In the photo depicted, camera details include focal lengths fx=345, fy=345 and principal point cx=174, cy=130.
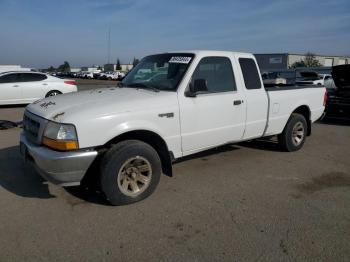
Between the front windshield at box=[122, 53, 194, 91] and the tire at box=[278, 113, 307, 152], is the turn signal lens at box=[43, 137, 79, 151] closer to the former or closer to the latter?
the front windshield at box=[122, 53, 194, 91]

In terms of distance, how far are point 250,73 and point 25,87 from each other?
34.4 feet

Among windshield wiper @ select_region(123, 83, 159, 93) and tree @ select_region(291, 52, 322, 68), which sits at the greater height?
tree @ select_region(291, 52, 322, 68)

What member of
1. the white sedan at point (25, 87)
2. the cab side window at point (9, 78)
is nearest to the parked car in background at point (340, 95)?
the white sedan at point (25, 87)

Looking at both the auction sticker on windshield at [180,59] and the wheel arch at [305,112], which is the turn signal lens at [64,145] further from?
the wheel arch at [305,112]

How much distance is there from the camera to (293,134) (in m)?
6.57

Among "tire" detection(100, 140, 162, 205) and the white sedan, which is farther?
the white sedan

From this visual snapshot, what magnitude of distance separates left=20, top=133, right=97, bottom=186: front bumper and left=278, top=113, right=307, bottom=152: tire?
394cm

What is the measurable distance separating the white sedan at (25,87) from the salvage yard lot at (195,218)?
8.32 metres

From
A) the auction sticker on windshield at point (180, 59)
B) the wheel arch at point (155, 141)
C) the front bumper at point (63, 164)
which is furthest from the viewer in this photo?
the auction sticker on windshield at point (180, 59)

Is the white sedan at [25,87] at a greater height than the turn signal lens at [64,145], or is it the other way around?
the white sedan at [25,87]

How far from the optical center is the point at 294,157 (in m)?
6.29

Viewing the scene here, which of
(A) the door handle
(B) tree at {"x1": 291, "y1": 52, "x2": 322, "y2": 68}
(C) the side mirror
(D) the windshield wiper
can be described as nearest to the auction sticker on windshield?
(C) the side mirror

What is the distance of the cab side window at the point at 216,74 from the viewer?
4.80 m

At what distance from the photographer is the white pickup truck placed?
3.72 m
